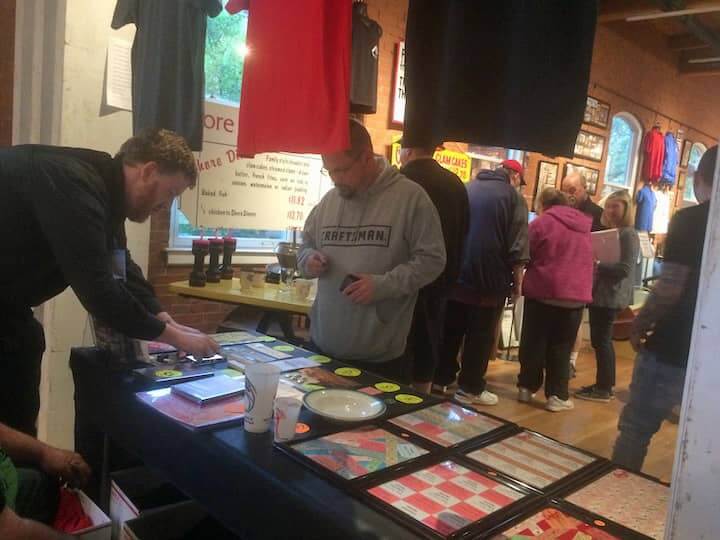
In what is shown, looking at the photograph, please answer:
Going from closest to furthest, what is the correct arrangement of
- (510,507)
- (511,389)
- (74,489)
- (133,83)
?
1. (510,507)
2. (74,489)
3. (133,83)
4. (511,389)

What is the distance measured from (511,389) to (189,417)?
3473 millimetres

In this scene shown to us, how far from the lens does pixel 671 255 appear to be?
195cm

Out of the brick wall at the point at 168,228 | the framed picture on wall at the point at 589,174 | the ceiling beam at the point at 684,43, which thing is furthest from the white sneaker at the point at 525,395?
the ceiling beam at the point at 684,43

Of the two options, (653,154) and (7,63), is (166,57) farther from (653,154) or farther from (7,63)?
(653,154)

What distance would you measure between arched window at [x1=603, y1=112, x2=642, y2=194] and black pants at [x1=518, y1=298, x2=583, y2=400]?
410cm

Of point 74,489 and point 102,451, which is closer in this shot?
point 74,489

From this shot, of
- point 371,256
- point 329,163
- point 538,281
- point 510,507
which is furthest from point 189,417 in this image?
point 538,281

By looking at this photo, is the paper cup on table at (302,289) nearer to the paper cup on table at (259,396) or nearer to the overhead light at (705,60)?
the paper cup on table at (259,396)

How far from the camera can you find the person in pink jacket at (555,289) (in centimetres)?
368

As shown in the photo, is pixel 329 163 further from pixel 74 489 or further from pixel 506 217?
pixel 506 217

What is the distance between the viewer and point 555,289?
3662 millimetres

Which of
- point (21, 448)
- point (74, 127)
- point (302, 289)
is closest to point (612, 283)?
point (302, 289)

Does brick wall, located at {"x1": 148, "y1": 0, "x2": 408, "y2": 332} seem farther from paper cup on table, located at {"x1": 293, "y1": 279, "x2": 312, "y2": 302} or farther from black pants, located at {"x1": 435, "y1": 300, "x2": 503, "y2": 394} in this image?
black pants, located at {"x1": 435, "y1": 300, "x2": 503, "y2": 394}

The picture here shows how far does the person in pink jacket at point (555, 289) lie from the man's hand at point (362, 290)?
2199 mm
